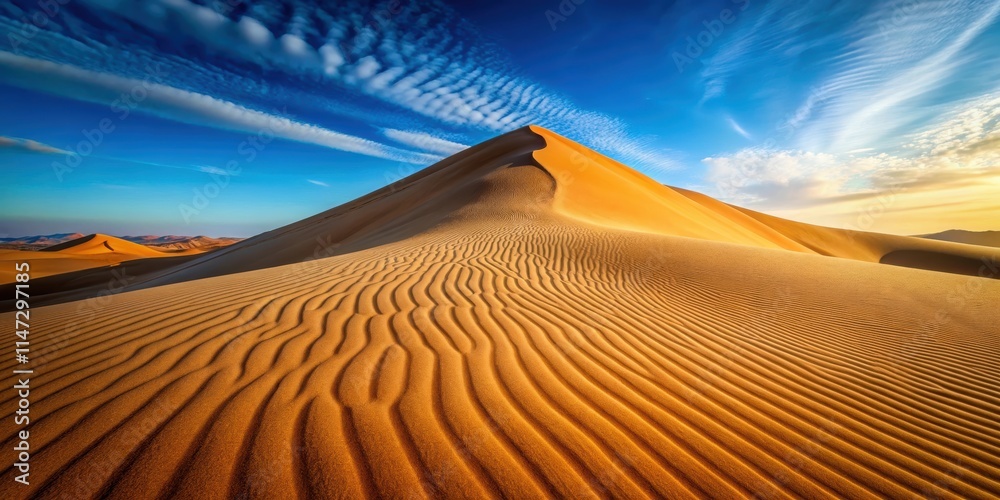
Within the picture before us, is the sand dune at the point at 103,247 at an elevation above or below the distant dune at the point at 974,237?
below

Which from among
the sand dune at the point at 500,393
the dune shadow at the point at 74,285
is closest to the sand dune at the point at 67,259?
the dune shadow at the point at 74,285

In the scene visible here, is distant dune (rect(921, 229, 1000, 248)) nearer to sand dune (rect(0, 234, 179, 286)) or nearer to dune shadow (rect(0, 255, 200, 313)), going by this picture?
dune shadow (rect(0, 255, 200, 313))

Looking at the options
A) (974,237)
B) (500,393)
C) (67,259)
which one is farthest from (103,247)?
(974,237)

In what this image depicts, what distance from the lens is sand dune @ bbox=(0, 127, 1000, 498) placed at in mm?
1557

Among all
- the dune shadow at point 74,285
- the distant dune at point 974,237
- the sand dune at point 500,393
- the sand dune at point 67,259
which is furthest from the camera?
the distant dune at point 974,237

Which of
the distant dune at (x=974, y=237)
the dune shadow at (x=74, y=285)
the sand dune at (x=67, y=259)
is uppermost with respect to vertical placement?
the distant dune at (x=974, y=237)

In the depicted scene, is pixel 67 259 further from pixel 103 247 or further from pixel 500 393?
pixel 500 393

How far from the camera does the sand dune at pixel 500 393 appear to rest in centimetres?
156

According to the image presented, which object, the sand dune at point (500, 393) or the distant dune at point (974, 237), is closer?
the sand dune at point (500, 393)

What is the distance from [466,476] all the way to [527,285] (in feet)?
11.5

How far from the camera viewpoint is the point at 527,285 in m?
4.96

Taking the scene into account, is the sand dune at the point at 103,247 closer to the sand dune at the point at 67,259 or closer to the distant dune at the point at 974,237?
the sand dune at the point at 67,259

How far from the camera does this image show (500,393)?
84.6 inches

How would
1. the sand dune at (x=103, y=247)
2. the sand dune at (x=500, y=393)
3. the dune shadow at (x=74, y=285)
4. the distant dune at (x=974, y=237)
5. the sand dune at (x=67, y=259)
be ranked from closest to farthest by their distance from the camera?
the sand dune at (x=500, y=393), the dune shadow at (x=74, y=285), the sand dune at (x=67, y=259), the sand dune at (x=103, y=247), the distant dune at (x=974, y=237)
